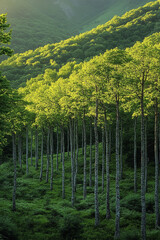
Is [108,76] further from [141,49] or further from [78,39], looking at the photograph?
→ [78,39]

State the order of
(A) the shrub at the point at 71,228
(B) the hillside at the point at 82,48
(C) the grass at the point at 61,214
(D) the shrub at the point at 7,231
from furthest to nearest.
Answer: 1. (B) the hillside at the point at 82,48
2. (A) the shrub at the point at 71,228
3. (C) the grass at the point at 61,214
4. (D) the shrub at the point at 7,231

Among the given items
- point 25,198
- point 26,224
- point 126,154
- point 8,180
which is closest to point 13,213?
point 26,224

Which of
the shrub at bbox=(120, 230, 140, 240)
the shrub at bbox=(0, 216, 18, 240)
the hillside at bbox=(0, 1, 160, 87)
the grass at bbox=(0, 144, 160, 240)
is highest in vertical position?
the hillside at bbox=(0, 1, 160, 87)

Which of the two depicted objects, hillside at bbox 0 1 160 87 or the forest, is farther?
hillside at bbox 0 1 160 87

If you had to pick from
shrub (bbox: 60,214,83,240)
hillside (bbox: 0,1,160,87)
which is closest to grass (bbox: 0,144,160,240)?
shrub (bbox: 60,214,83,240)

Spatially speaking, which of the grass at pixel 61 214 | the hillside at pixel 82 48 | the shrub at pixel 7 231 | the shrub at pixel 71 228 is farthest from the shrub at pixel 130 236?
the hillside at pixel 82 48

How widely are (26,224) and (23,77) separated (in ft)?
302

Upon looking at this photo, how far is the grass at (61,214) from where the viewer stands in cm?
1636

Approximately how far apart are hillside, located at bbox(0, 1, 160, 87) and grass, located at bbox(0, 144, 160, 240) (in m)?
83.9

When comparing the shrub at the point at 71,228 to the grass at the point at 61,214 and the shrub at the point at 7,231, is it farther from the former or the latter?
the shrub at the point at 7,231

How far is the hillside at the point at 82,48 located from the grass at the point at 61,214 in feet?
275

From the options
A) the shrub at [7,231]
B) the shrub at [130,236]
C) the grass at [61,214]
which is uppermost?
the shrub at [7,231]

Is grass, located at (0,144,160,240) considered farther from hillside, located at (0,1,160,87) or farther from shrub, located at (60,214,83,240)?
hillside, located at (0,1,160,87)

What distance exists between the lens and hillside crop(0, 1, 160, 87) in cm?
11575
